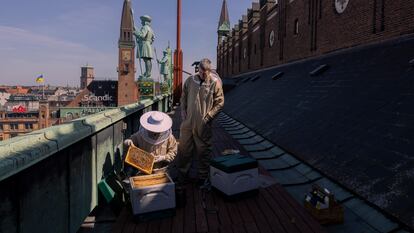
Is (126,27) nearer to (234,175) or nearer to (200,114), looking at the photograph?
(200,114)

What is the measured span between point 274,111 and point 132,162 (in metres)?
7.11

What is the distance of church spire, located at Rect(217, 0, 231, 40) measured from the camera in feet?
198

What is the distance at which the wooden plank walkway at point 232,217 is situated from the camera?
367 centimetres

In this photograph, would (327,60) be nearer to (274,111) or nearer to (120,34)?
(274,111)

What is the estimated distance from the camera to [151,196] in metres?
3.83

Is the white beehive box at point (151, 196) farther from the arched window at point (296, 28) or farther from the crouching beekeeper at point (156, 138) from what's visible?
the arched window at point (296, 28)

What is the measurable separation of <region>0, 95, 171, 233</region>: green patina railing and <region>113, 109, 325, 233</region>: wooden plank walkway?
679 mm

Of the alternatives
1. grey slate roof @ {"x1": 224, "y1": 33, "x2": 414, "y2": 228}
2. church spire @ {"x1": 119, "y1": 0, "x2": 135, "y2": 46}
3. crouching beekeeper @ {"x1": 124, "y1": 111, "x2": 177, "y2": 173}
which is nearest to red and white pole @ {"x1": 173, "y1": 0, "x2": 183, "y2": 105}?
grey slate roof @ {"x1": 224, "y1": 33, "x2": 414, "y2": 228}

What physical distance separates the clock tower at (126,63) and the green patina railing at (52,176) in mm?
79938

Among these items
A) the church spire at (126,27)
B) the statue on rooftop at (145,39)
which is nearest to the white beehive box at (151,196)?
the statue on rooftop at (145,39)

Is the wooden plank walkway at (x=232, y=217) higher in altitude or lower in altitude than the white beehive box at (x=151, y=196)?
lower

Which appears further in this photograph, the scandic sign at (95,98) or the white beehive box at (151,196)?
the scandic sign at (95,98)

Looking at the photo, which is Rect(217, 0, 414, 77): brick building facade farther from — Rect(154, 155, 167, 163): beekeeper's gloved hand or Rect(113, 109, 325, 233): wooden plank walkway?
Rect(154, 155, 167, 163): beekeeper's gloved hand

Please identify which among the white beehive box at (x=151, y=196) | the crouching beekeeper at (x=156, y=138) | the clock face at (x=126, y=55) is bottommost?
the white beehive box at (x=151, y=196)
